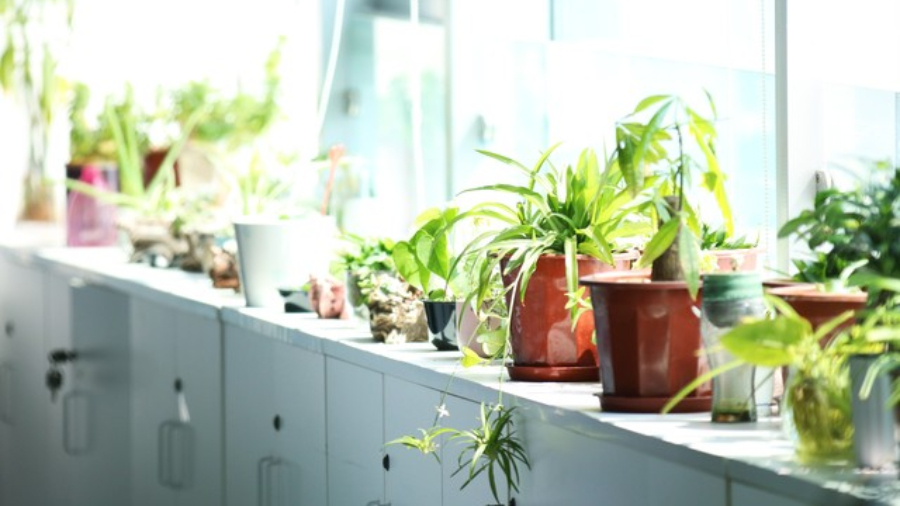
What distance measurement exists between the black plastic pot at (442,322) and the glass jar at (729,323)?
25.3 inches

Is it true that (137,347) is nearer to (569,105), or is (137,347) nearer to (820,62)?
(569,105)

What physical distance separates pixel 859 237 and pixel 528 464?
0.54 metres

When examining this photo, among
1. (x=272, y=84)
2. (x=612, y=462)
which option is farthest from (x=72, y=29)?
(x=612, y=462)

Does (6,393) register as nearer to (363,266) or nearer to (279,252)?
(279,252)

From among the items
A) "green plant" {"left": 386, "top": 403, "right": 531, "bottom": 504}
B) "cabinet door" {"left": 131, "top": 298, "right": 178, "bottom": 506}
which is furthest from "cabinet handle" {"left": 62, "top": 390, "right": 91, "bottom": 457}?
"green plant" {"left": 386, "top": 403, "right": 531, "bottom": 504}

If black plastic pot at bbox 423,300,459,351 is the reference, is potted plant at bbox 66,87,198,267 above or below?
above

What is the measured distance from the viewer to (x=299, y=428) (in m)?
2.58

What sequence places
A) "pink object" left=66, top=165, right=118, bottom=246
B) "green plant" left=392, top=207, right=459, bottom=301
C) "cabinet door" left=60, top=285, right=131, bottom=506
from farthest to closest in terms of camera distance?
"pink object" left=66, top=165, right=118, bottom=246 < "cabinet door" left=60, top=285, right=131, bottom=506 < "green plant" left=392, top=207, right=459, bottom=301

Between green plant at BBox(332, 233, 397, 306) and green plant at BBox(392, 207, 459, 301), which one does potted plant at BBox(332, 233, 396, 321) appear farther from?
green plant at BBox(392, 207, 459, 301)

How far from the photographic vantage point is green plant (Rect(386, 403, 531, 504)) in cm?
183

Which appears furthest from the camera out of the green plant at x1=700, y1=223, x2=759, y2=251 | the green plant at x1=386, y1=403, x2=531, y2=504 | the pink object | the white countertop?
the pink object

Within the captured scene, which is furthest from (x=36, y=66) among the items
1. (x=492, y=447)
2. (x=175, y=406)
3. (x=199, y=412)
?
(x=492, y=447)

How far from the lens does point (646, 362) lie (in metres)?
1.70

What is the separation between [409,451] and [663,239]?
0.63 metres
